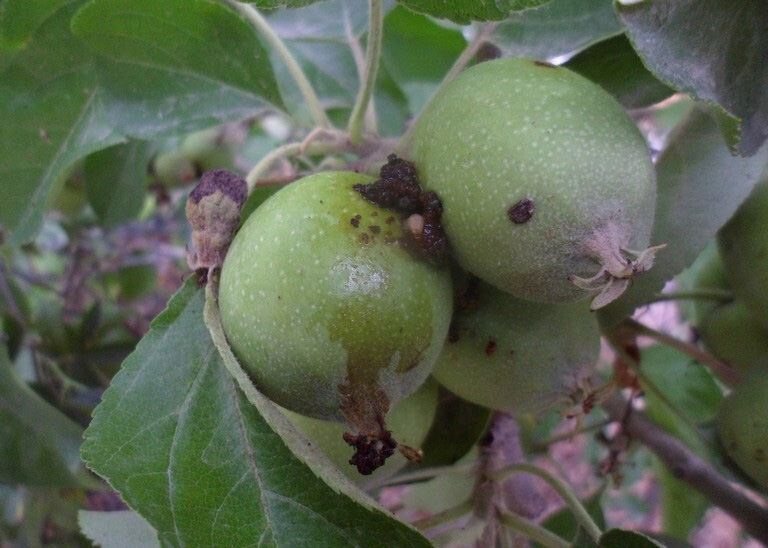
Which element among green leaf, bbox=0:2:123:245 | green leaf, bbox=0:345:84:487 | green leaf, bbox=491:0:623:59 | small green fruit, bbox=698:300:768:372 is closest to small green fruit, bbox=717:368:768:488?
small green fruit, bbox=698:300:768:372

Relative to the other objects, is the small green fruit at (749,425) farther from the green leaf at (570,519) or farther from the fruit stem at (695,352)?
the green leaf at (570,519)

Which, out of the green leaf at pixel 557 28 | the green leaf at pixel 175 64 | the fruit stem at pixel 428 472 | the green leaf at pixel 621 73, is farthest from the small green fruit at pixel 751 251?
the green leaf at pixel 175 64

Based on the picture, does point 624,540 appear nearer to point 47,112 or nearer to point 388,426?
point 388,426

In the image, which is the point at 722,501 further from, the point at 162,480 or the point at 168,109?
the point at 168,109

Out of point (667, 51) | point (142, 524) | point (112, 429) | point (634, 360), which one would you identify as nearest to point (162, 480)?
point (112, 429)

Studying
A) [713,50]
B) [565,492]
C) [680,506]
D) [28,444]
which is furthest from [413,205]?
[680,506]

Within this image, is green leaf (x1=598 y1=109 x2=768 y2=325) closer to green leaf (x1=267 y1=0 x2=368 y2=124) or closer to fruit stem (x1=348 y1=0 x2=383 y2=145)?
fruit stem (x1=348 y1=0 x2=383 y2=145)
